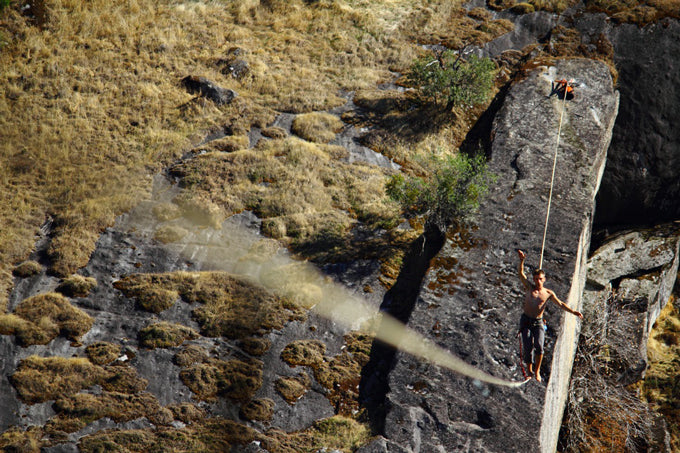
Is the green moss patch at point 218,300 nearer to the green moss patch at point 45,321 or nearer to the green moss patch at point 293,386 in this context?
the green moss patch at point 45,321

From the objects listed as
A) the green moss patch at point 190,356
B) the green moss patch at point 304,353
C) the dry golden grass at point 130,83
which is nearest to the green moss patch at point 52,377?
the green moss patch at point 190,356

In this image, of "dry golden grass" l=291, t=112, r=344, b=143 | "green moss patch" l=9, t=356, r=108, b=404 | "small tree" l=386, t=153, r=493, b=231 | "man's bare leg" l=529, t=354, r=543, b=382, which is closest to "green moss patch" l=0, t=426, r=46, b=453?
"green moss patch" l=9, t=356, r=108, b=404

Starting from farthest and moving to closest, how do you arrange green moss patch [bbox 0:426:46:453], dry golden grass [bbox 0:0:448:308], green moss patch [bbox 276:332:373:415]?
→ dry golden grass [bbox 0:0:448:308] → green moss patch [bbox 276:332:373:415] → green moss patch [bbox 0:426:46:453]

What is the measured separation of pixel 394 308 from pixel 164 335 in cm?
482

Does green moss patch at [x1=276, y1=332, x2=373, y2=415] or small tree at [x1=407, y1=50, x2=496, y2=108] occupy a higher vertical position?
small tree at [x1=407, y1=50, x2=496, y2=108]

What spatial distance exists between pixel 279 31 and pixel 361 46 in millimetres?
3179

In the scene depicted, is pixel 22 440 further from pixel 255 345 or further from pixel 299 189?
pixel 299 189

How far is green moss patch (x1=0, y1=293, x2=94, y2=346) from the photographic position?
11.4 meters

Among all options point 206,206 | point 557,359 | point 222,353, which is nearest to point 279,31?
point 206,206

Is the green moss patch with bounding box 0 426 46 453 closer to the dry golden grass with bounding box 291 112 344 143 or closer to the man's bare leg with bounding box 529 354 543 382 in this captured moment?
the man's bare leg with bounding box 529 354 543 382

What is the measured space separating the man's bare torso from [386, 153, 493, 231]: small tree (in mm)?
3633

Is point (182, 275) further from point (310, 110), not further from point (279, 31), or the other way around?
point (279, 31)

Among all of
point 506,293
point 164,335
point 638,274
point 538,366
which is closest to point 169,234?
point 164,335

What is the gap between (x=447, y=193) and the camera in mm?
13383
